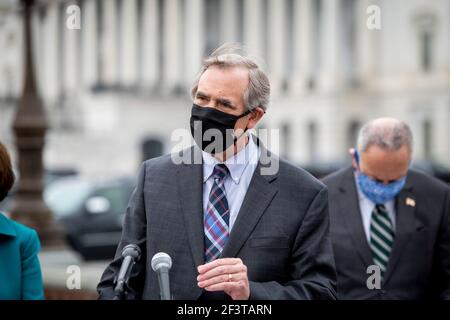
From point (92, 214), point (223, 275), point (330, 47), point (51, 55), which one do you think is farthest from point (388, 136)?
point (51, 55)

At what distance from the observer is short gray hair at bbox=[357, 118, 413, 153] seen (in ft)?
17.1

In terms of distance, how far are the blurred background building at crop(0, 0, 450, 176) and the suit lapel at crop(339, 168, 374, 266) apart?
1660 inches

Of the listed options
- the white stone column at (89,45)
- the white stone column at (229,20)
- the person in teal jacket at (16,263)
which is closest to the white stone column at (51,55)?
the white stone column at (89,45)

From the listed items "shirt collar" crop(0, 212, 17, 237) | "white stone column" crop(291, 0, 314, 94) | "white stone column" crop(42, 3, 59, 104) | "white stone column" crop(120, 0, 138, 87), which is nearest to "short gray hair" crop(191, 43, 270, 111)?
"shirt collar" crop(0, 212, 17, 237)

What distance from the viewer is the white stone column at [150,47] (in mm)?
59750

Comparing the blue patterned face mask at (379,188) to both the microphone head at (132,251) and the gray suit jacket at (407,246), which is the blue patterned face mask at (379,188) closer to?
the gray suit jacket at (407,246)

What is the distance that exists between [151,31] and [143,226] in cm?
5657

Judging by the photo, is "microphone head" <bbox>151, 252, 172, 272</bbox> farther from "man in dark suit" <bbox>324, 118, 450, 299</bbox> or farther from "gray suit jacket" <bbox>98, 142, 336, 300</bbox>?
"man in dark suit" <bbox>324, 118, 450, 299</bbox>

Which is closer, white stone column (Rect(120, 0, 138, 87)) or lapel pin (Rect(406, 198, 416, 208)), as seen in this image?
lapel pin (Rect(406, 198, 416, 208))

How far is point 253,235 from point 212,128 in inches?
18.1

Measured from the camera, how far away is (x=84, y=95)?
58.6 metres

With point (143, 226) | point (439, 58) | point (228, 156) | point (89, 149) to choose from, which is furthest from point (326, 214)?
point (89, 149)

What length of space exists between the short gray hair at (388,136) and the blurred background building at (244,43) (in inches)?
1672

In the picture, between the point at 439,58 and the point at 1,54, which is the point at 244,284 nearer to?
the point at 439,58
